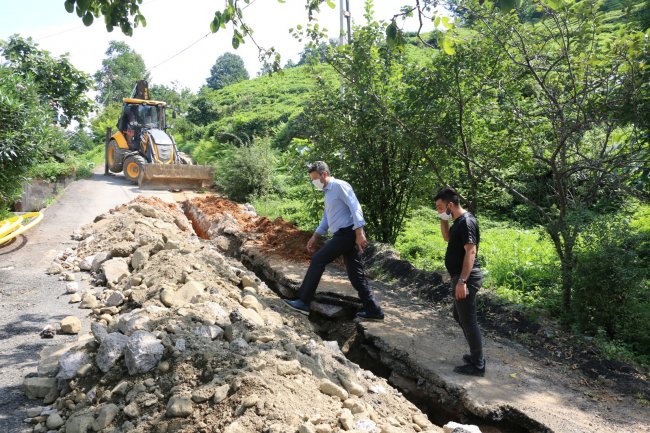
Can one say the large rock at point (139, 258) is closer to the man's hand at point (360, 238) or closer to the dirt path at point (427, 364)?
the dirt path at point (427, 364)

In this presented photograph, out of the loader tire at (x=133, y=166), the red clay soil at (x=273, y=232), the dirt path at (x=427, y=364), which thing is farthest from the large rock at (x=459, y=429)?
the loader tire at (x=133, y=166)

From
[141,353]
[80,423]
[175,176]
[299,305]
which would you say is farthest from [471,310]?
[175,176]

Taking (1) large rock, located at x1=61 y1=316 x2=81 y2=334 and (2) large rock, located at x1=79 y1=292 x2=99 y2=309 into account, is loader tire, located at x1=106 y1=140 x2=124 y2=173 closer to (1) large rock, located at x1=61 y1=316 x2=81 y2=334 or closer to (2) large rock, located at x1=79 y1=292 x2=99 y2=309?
(2) large rock, located at x1=79 y1=292 x2=99 y2=309

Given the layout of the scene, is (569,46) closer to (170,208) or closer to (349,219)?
(349,219)

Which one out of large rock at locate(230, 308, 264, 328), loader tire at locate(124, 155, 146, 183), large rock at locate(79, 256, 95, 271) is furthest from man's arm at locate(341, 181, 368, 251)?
loader tire at locate(124, 155, 146, 183)

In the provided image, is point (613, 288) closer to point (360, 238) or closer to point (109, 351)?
point (360, 238)

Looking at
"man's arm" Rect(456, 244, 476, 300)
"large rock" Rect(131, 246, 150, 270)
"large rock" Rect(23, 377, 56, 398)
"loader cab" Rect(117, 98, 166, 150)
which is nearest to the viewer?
"large rock" Rect(23, 377, 56, 398)

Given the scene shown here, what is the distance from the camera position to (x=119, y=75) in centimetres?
6481

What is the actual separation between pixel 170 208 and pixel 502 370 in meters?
10.6

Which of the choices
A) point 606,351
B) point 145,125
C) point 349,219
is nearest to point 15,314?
point 349,219

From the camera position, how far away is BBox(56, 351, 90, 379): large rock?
427cm

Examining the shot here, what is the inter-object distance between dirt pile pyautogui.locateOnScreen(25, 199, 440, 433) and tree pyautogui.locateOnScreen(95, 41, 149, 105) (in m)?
61.1

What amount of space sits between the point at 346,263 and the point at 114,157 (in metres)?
16.4

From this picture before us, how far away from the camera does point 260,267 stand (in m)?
9.52
